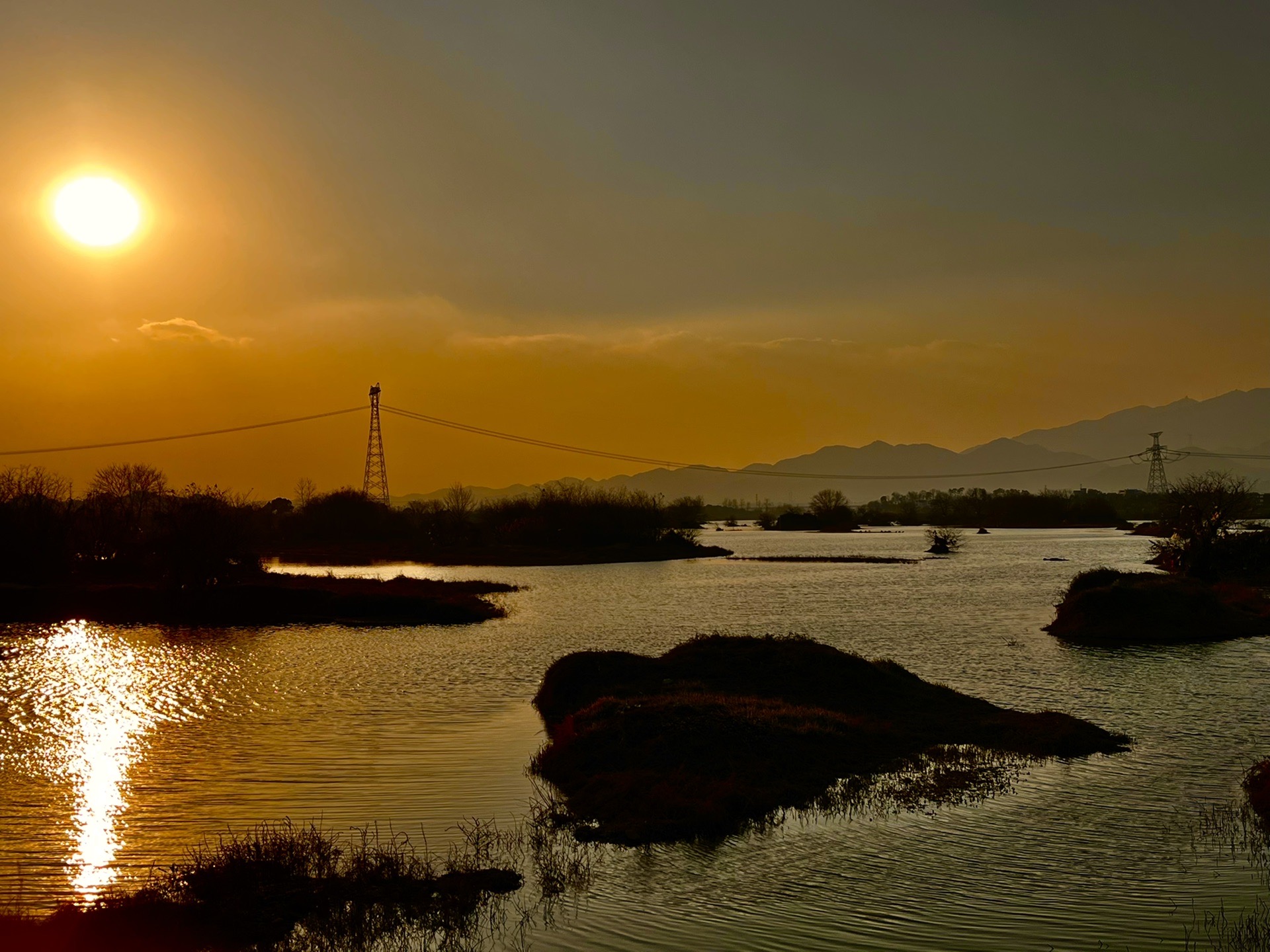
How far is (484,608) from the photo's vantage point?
213 feet

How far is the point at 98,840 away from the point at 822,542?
185 metres

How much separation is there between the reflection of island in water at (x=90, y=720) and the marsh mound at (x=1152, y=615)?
4192cm

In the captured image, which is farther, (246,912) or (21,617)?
(21,617)

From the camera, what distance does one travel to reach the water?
1420cm

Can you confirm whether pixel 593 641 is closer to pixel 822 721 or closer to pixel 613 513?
pixel 822 721

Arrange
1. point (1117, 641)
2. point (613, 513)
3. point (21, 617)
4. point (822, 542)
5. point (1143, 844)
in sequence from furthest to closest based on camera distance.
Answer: point (822, 542), point (613, 513), point (21, 617), point (1117, 641), point (1143, 844)

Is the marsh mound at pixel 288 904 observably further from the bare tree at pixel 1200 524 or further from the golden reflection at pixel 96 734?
the bare tree at pixel 1200 524

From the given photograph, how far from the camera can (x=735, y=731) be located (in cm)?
2264

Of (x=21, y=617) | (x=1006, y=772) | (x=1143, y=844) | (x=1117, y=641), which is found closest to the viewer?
(x=1143, y=844)

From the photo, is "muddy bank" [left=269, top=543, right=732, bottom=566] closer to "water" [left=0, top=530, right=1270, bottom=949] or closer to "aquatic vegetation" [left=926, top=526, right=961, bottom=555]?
"aquatic vegetation" [left=926, top=526, right=961, bottom=555]

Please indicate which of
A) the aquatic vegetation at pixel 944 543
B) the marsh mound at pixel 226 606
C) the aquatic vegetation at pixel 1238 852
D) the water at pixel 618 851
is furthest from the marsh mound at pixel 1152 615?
the aquatic vegetation at pixel 944 543

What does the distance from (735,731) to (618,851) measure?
6356mm

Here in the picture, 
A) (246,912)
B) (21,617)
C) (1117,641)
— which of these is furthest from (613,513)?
(246,912)

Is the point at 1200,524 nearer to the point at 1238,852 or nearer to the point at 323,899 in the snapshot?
the point at 1238,852
